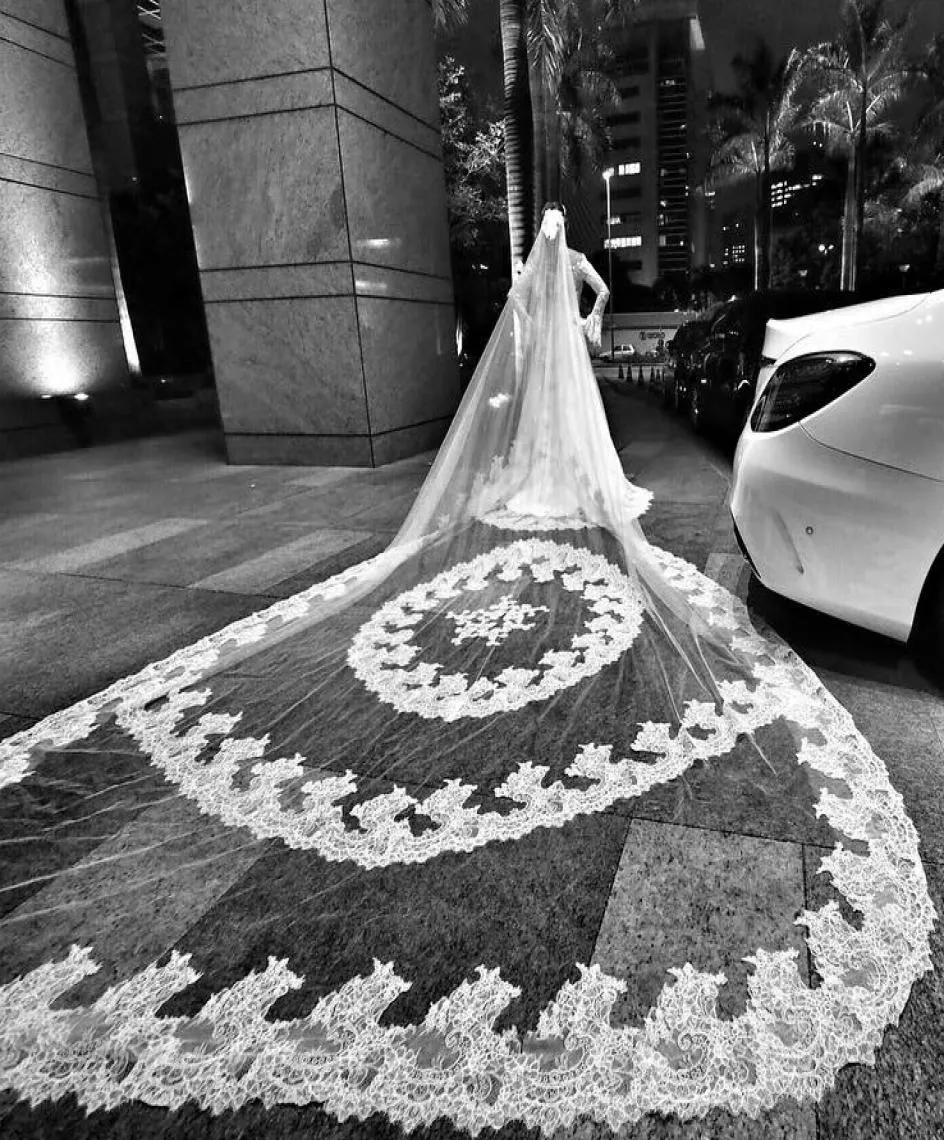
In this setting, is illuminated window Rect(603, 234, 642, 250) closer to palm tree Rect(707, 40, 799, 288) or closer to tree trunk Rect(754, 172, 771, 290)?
palm tree Rect(707, 40, 799, 288)

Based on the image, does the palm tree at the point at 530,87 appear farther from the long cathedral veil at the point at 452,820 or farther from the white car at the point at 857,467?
the white car at the point at 857,467

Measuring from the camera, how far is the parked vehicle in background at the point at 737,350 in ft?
25.3

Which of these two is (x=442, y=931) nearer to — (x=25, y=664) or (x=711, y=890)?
(x=711, y=890)

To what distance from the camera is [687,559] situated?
4723 millimetres

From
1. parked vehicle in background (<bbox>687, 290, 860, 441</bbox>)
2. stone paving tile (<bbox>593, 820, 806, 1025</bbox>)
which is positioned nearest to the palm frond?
parked vehicle in background (<bbox>687, 290, 860, 441</bbox>)

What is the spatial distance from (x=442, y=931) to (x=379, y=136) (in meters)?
9.61

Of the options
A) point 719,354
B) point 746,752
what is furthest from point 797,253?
point 746,752

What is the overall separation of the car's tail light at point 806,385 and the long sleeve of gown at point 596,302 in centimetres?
311

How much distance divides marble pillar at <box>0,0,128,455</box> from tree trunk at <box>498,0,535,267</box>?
24.8 ft

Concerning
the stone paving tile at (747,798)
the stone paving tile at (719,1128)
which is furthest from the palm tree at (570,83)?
the stone paving tile at (719,1128)

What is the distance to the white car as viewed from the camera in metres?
2.49

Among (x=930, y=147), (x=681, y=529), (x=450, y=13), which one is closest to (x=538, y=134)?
(x=450, y=13)

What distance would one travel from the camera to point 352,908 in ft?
6.21

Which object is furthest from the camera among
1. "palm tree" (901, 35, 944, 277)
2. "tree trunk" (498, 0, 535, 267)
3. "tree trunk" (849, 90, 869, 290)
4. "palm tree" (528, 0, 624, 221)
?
"tree trunk" (849, 90, 869, 290)
